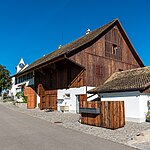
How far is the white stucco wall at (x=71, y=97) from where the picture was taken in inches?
897

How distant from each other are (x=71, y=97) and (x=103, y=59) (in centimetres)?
553

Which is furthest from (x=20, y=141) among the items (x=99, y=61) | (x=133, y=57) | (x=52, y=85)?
(x=133, y=57)

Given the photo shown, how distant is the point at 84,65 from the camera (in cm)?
2309

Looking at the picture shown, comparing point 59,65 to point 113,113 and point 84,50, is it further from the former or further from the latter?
point 113,113

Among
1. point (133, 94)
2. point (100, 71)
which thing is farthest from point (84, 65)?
point (133, 94)

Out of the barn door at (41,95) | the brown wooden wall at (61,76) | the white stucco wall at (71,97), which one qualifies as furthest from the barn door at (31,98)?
the white stucco wall at (71,97)

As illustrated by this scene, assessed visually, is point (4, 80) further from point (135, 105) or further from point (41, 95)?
point (135, 105)

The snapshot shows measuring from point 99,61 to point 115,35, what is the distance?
13.9 ft

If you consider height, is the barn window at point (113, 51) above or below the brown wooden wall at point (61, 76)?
above

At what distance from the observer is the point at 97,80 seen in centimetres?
2378

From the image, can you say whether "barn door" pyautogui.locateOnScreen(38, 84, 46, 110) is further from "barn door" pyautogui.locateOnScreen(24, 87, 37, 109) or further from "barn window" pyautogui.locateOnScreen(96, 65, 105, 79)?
"barn window" pyautogui.locateOnScreen(96, 65, 105, 79)

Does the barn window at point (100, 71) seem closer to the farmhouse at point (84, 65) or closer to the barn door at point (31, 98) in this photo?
A: the farmhouse at point (84, 65)

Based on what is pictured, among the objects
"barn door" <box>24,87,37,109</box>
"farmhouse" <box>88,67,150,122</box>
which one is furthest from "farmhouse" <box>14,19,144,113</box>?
"farmhouse" <box>88,67,150,122</box>

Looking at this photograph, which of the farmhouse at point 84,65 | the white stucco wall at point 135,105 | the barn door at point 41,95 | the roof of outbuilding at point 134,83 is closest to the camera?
the white stucco wall at point 135,105
